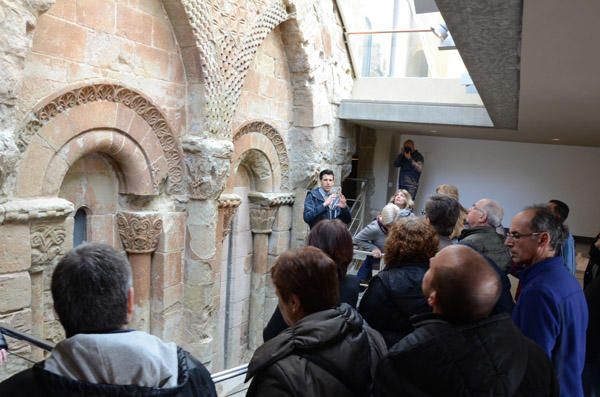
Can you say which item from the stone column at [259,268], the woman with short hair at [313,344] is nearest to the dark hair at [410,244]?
the woman with short hair at [313,344]

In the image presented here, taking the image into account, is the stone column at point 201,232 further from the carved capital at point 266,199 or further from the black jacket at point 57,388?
the black jacket at point 57,388

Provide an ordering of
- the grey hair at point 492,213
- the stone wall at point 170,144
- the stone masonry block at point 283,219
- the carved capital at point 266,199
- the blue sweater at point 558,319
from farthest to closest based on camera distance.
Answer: the stone masonry block at point 283,219
the carved capital at point 266,199
the stone wall at point 170,144
the grey hair at point 492,213
the blue sweater at point 558,319

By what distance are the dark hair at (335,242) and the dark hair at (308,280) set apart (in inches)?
21.2

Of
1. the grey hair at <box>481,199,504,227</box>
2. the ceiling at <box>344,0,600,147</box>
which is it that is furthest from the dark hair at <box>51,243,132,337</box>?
the grey hair at <box>481,199,504,227</box>

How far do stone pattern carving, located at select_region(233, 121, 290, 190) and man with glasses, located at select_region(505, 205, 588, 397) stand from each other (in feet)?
14.3

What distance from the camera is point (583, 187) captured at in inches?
392

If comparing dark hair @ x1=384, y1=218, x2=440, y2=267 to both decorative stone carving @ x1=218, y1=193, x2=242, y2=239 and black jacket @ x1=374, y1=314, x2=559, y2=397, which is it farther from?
decorative stone carving @ x1=218, y1=193, x2=242, y2=239

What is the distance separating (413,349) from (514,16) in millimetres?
1591

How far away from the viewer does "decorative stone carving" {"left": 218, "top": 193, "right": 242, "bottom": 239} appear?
19.5 feet

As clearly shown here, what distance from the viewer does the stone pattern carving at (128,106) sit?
3654 millimetres

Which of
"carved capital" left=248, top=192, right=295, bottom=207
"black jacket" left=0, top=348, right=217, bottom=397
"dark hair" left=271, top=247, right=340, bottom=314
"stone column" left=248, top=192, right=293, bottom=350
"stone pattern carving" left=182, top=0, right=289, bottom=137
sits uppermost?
"stone pattern carving" left=182, top=0, right=289, bottom=137

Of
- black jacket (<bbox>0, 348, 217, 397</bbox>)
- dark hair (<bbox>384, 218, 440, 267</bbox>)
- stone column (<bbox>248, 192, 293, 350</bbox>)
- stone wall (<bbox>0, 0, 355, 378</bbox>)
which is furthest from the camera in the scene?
stone column (<bbox>248, 192, 293, 350</bbox>)

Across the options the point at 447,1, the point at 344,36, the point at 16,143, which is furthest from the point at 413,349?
the point at 344,36

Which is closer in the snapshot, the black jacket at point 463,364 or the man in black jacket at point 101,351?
the man in black jacket at point 101,351
